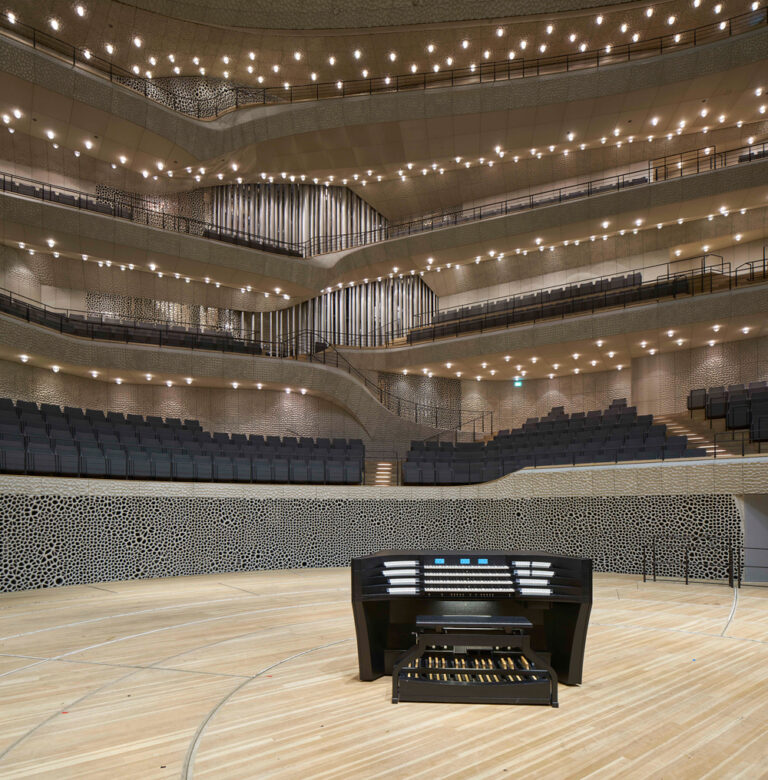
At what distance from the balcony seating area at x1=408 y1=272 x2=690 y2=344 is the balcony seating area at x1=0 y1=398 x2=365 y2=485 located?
6.08 metres

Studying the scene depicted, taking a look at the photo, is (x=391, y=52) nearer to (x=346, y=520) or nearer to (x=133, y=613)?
(x=346, y=520)

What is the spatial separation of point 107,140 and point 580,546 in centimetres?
1582

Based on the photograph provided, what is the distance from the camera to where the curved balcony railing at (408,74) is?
17.1 m

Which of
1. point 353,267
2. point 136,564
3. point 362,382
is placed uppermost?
point 353,267

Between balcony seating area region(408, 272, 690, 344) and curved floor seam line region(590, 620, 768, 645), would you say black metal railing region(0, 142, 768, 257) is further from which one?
curved floor seam line region(590, 620, 768, 645)

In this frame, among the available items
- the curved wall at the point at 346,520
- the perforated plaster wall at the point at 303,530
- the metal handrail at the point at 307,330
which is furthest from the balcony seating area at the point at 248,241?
the perforated plaster wall at the point at 303,530

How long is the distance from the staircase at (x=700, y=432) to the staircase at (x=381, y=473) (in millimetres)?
6704

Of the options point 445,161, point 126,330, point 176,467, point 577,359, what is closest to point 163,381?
point 126,330

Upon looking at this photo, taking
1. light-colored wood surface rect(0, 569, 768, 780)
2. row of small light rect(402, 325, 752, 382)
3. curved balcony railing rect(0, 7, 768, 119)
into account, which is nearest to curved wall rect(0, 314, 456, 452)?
row of small light rect(402, 325, 752, 382)

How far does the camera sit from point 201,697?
4.24 metres

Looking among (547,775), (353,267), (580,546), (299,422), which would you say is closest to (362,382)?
(299,422)

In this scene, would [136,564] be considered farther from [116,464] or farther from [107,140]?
[107,140]

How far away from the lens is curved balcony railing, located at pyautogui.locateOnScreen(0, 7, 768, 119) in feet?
56.2

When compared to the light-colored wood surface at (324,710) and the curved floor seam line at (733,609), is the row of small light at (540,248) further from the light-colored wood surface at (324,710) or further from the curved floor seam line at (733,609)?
the light-colored wood surface at (324,710)
